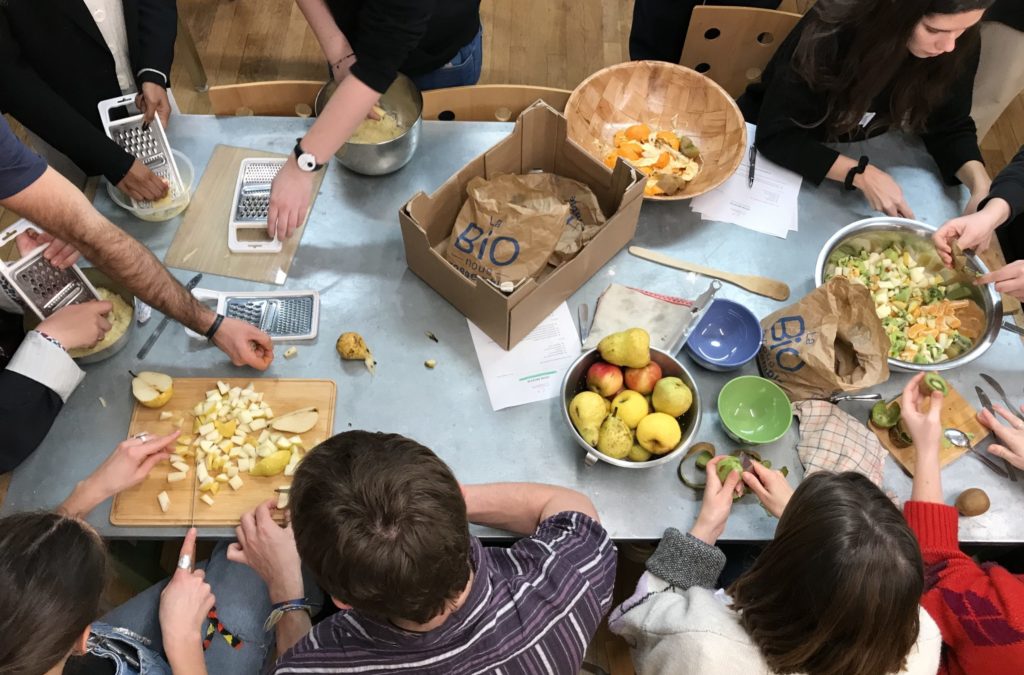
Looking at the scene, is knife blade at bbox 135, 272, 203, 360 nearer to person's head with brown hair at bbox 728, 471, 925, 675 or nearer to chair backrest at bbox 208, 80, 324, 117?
chair backrest at bbox 208, 80, 324, 117

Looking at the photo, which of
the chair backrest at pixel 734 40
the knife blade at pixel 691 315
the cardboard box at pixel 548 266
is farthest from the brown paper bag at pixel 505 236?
the chair backrest at pixel 734 40

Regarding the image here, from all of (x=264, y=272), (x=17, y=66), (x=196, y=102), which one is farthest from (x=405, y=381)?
(x=196, y=102)

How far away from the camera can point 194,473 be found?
1.42 metres

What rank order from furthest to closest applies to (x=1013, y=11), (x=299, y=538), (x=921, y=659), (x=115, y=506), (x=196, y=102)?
(x=196, y=102)
(x=1013, y=11)
(x=115, y=506)
(x=921, y=659)
(x=299, y=538)

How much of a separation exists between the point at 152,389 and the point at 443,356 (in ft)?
2.01

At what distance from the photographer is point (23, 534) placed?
3.47 feet

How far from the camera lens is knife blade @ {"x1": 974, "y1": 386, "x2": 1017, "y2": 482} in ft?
4.92

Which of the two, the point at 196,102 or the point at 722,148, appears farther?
the point at 196,102


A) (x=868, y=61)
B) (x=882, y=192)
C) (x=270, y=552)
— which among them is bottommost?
(x=270, y=552)

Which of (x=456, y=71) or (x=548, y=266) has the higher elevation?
(x=456, y=71)

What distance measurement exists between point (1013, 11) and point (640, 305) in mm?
1396

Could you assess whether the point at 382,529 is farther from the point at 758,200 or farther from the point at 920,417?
the point at 758,200

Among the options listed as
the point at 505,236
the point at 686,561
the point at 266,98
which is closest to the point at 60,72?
the point at 266,98

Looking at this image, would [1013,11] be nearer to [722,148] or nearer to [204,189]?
[722,148]
